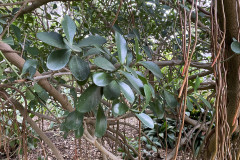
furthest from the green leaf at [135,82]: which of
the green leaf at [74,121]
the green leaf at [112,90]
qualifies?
the green leaf at [74,121]

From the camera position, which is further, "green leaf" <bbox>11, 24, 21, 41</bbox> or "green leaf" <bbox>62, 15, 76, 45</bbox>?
"green leaf" <bbox>11, 24, 21, 41</bbox>

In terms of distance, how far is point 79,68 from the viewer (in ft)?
1.35

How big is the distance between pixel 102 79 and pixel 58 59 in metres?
0.09

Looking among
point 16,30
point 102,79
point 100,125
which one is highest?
point 16,30

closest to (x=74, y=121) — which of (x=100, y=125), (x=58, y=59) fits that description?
(x=100, y=125)

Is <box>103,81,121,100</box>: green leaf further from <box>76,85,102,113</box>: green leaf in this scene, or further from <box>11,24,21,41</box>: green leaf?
<box>11,24,21,41</box>: green leaf

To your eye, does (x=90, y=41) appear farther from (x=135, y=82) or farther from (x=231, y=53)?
(x=231, y=53)

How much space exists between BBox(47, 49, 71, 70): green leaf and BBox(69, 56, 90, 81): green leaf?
0.03 m

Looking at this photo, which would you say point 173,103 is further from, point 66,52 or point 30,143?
point 30,143

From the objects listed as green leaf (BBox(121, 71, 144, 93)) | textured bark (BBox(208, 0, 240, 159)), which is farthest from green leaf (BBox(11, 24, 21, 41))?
textured bark (BBox(208, 0, 240, 159))

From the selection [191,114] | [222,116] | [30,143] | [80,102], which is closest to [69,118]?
[80,102]

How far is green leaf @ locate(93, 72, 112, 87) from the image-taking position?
1.18ft

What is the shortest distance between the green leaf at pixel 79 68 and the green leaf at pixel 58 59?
25 millimetres

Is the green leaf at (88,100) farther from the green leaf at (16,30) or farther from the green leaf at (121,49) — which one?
the green leaf at (16,30)
